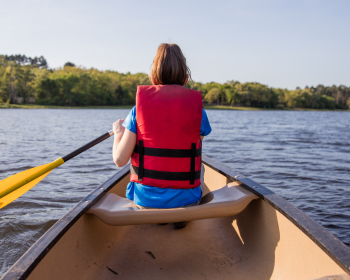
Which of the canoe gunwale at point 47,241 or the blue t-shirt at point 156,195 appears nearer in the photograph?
the canoe gunwale at point 47,241

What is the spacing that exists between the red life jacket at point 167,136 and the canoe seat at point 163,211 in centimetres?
14

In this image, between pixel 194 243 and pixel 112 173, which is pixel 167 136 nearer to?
pixel 194 243

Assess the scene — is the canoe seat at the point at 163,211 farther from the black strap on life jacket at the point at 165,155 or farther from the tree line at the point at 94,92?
the tree line at the point at 94,92

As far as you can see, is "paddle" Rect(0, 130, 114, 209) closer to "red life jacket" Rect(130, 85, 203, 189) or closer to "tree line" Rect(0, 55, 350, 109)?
"red life jacket" Rect(130, 85, 203, 189)

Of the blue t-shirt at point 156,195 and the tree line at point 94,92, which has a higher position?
the tree line at point 94,92

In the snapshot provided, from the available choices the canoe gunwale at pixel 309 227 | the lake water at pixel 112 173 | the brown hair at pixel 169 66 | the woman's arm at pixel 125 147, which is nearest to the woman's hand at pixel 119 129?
the woman's arm at pixel 125 147

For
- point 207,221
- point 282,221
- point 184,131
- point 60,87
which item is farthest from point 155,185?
point 60,87

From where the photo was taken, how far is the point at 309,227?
1.39 metres

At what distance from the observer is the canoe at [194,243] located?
1302 mm

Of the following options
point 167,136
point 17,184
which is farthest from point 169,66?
point 17,184

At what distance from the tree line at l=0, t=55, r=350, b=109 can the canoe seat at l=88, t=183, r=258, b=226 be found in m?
37.1

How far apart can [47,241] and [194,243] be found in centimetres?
110

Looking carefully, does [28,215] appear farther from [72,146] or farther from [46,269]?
[72,146]

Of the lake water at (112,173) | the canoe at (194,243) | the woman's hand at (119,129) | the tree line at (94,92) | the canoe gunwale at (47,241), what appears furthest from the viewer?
Answer: the tree line at (94,92)
